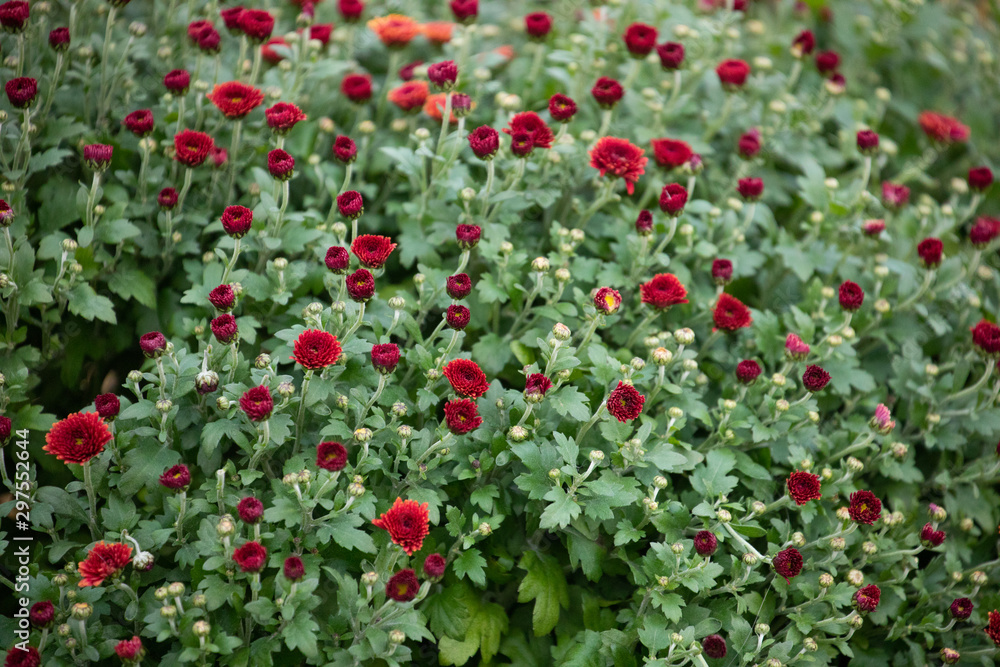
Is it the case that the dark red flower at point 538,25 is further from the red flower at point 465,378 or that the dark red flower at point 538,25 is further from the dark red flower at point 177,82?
the red flower at point 465,378

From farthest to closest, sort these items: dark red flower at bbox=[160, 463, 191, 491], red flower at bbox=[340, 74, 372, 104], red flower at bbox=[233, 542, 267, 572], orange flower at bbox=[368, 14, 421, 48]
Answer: orange flower at bbox=[368, 14, 421, 48] → red flower at bbox=[340, 74, 372, 104] → dark red flower at bbox=[160, 463, 191, 491] → red flower at bbox=[233, 542, 267, 572]

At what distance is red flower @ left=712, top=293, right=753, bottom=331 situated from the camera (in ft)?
8.50

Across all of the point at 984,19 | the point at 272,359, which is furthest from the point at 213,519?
the point at 984,19

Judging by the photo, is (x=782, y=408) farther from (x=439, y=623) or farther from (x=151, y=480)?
(x=151, y=480)

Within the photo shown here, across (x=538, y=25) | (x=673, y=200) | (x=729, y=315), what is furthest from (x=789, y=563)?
(x=538, y=25)

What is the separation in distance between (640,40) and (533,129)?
2.63ft

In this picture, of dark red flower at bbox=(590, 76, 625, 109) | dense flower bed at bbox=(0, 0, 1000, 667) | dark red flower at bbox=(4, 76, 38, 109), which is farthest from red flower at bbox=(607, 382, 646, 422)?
dark red flower at bbox=(4, 76, 38, 109)

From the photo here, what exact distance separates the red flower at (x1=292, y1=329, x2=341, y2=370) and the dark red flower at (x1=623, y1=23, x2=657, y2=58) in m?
1.88

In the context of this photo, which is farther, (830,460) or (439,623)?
(830,460)

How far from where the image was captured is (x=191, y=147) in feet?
8.21

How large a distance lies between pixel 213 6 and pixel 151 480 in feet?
6.99

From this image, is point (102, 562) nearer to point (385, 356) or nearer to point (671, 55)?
point (385, 356)

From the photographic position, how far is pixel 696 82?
373 cm

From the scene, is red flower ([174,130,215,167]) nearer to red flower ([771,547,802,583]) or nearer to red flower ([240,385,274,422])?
red flower ([240,385,274,422])
